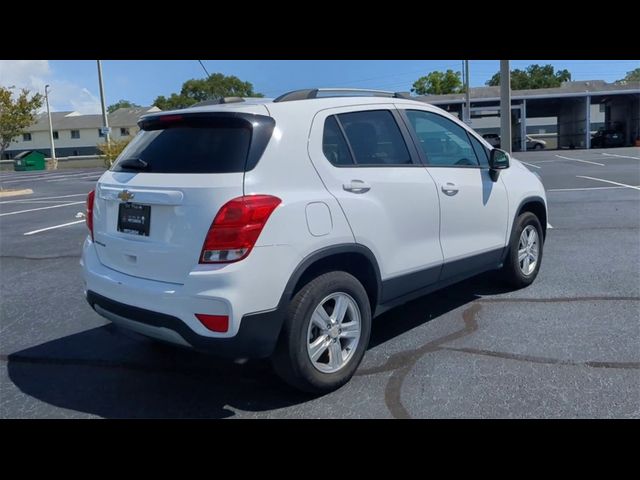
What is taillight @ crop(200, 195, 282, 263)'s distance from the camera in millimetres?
3029

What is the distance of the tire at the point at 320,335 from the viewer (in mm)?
3293

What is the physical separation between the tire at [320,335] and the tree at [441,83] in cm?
6910

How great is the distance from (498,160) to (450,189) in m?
0.88

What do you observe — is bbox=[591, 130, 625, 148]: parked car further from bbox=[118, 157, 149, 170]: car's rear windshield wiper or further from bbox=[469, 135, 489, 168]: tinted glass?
bbox=[118, 157, 149, 170]: car's rear windshield wiper

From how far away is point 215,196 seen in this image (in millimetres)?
3064

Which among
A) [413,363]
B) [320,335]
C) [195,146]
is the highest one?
[195,146]

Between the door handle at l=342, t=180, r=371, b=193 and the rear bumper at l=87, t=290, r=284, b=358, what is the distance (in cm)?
96

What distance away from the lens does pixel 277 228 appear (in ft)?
10.3

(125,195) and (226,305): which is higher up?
(125,195)

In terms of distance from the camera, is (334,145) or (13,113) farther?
(13,113)

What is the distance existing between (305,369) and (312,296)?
45 cm

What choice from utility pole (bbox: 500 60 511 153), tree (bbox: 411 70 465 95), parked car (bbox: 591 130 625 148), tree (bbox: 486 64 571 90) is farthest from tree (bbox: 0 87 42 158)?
tree (bbox: 486 64 571 90)

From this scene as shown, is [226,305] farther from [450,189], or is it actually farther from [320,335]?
[450,189]

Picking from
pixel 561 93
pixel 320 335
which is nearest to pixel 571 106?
pixel 561 93
